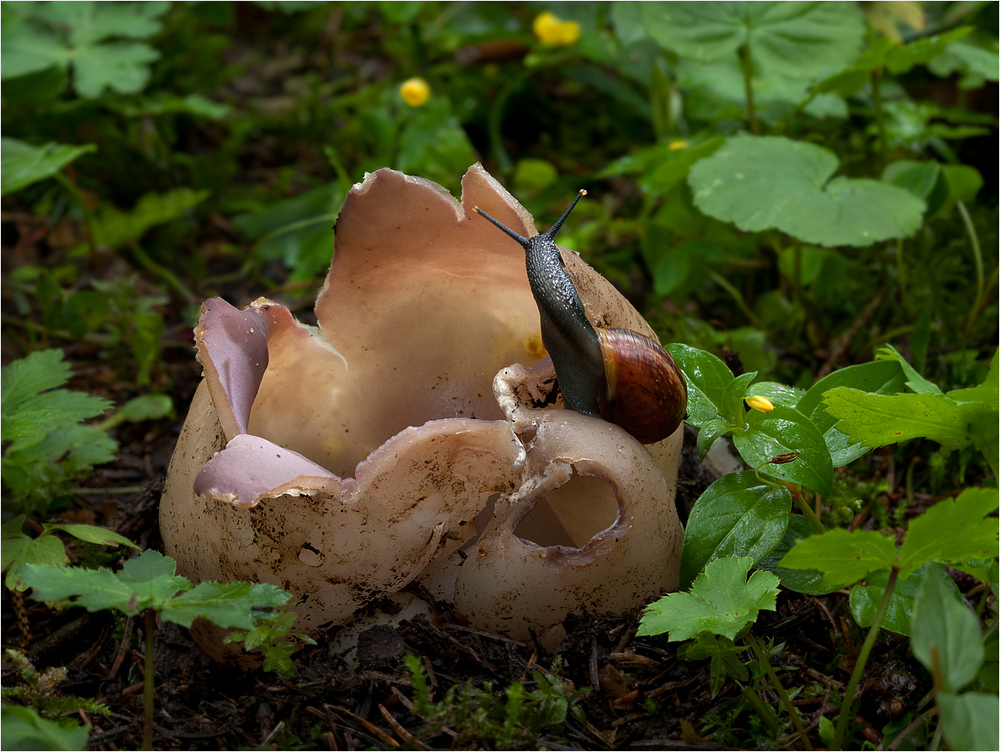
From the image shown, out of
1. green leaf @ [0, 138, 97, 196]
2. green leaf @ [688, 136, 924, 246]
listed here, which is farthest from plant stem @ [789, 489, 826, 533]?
green leaf @ [0, 138, 97, 196]

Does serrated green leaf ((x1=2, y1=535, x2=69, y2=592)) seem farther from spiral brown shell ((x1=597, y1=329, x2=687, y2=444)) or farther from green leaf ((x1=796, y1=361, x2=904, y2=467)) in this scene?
green leaf ((x1=796, y1=361, x2=904, y2=467))

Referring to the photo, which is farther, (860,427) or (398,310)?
(398,310)

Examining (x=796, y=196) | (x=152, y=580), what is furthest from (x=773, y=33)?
(x=152, y=580)

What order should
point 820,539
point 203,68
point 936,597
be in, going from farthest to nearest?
point 203,68
point 820,539
point 936,597

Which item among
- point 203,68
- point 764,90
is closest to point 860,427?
point 764,90

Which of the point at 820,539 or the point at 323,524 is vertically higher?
the point at 820,539

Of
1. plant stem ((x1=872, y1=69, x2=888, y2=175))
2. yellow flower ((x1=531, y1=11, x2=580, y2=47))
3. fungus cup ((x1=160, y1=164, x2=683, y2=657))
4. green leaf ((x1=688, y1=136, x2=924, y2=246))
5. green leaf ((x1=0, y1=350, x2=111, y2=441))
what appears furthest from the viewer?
yellow flower ((x1=531, y1=11, x2=580, y2=47))

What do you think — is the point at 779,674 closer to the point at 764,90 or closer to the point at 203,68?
the point at 764,90
